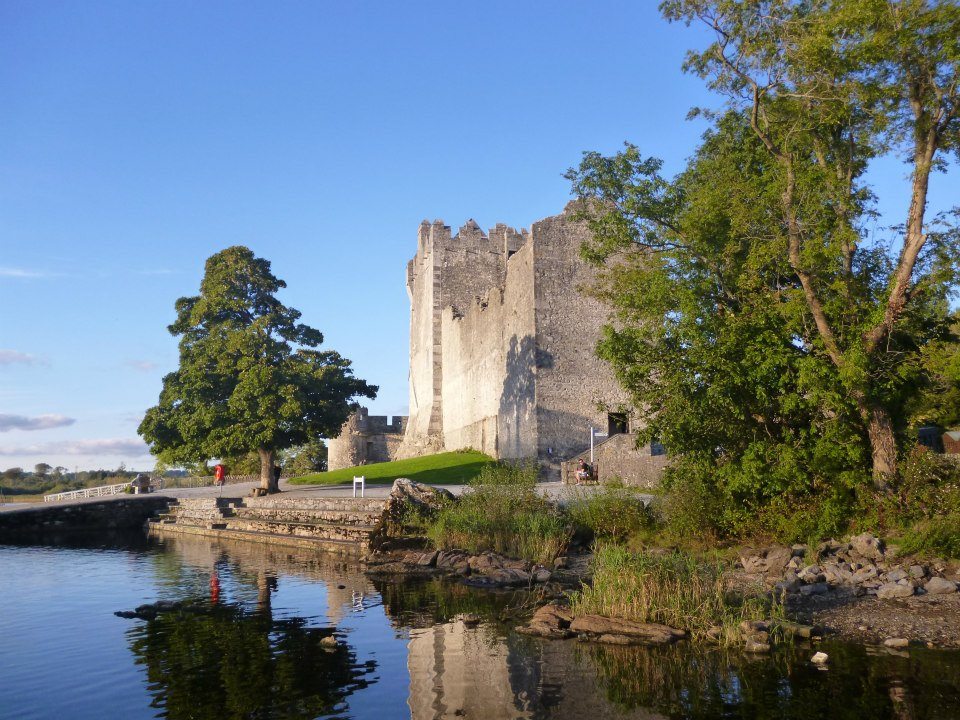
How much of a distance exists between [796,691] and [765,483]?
23.0ft

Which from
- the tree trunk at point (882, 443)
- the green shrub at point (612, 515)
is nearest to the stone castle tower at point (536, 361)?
the green shrub at point (612, 515)

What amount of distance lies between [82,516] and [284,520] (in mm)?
12509

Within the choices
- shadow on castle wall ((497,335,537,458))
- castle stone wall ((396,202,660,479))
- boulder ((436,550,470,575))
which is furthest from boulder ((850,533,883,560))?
shadow on castle wall ((497,335,537,458))

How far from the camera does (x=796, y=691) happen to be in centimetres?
784

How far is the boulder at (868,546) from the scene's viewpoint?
12.9m

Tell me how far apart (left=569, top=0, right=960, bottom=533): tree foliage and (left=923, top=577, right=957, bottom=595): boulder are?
8.06ft

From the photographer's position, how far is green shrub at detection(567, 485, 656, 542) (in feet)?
55.0

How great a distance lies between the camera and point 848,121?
50.0 feet

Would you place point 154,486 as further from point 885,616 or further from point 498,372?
point 885,616

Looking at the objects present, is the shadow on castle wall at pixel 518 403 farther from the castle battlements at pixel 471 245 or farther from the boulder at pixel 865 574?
the boulder at pixel 865 574

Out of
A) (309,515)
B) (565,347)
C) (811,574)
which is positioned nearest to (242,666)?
(811,574)

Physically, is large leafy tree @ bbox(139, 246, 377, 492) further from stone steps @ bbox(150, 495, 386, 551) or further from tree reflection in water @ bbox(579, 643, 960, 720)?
tree reflection in water @ bbox(579, 643, 960, 720)

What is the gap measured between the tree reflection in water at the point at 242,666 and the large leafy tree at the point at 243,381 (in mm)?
19339

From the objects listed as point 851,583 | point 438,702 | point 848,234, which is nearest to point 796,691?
point 438,702
